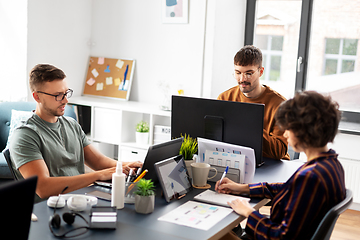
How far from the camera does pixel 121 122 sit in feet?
12.7

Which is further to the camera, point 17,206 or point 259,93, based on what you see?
point 259,93

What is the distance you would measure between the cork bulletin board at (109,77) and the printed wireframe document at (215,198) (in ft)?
8.80

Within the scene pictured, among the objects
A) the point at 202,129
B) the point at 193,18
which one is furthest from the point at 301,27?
the point at 202,129

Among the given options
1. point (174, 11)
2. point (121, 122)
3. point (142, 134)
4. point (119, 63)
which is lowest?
point (142, 134)

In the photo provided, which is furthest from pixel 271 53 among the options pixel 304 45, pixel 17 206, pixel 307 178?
pixel 17 206

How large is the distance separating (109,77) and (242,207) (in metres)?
3.08

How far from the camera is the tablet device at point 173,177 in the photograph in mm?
1589

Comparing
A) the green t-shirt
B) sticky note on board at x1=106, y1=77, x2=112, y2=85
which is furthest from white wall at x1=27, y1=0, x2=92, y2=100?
the green t-shirt

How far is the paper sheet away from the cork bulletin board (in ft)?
9.23

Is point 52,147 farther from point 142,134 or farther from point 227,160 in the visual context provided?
point 142,134

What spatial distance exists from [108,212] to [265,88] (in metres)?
1.44

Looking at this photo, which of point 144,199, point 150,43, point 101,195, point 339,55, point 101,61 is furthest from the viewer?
point 101,61

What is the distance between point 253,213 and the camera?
1457 mm

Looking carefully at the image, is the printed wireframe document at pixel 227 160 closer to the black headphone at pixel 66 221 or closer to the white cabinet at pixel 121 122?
the black headphone at pixel 66 221
